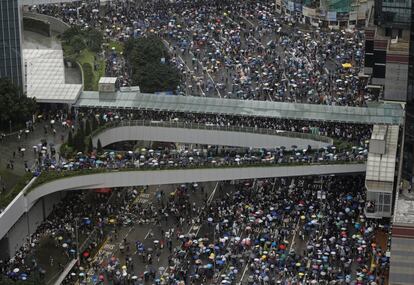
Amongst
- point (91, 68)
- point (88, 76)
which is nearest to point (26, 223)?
point (88, 76)

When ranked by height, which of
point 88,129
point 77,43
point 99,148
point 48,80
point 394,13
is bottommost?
point 77,43

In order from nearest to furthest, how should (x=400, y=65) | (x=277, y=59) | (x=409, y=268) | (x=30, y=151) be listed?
(x=409, y=268)
(x=30, y=151)
(x=400, y=65)
(x=277, y=59)

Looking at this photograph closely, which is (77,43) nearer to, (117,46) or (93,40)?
(93,40)

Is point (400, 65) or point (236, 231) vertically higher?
point (400, 65)

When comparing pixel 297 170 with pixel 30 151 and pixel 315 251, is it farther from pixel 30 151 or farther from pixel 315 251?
pixel 30 151

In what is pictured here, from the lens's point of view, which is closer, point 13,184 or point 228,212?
point 13,184

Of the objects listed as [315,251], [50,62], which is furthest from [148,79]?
[315,251]

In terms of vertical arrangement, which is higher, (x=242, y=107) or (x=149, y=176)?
(x=242, y=107)

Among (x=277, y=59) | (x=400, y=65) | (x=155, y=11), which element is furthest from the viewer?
(x=155, y=11)
